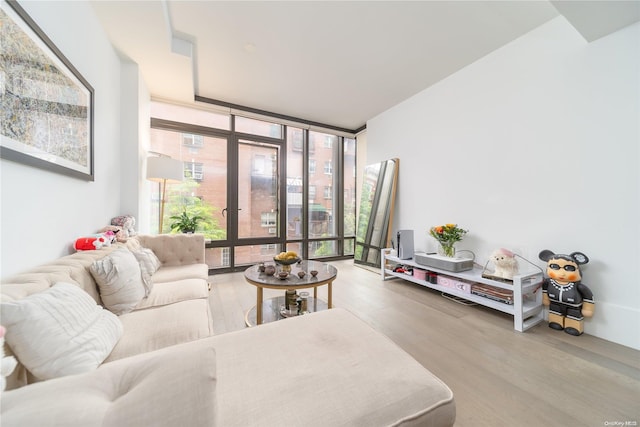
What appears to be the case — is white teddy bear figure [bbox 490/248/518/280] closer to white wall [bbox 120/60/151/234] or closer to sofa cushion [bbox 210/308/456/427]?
sofa cushion [bbox 210/308/456/427]

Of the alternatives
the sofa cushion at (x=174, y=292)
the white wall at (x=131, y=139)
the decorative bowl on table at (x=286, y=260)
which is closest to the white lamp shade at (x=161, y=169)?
the white wall at (x=131, y=139)

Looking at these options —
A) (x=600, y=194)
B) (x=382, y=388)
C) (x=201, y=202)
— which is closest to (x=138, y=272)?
(x=382, y=388)

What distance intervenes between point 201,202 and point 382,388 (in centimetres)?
358

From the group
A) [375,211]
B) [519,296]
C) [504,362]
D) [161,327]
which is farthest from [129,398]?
[375,211]

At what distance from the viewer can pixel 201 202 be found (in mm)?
3580

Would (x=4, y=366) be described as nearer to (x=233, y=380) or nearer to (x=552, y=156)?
(x=233, y=380)

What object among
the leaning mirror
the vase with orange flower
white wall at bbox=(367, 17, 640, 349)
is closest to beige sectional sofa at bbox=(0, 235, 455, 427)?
the vase with orange flower

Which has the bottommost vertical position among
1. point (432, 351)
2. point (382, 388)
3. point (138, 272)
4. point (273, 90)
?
point (432, 351)

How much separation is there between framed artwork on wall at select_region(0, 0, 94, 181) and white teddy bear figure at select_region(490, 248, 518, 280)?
135 inches

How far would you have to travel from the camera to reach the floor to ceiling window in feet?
11.5

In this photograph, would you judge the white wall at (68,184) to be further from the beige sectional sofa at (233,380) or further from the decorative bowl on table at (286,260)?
the decorative bowl on table at (286,260)

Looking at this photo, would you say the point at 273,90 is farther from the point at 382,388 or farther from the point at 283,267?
the point at 382,388

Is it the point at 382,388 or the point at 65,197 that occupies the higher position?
the point at 65,197

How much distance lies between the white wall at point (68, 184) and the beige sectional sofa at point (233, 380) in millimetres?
214
